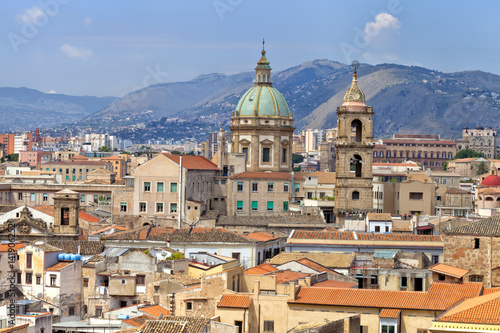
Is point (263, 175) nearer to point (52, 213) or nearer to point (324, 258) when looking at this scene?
point (52, 213)

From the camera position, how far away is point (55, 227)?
6425 cm

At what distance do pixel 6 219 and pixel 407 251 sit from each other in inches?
958

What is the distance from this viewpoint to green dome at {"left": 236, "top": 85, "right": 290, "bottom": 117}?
91.2 metres

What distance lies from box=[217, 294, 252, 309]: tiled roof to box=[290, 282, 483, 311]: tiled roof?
185 centimetres

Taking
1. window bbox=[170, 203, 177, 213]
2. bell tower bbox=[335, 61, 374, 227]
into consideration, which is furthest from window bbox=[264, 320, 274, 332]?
bell tower bbox=[335, 61, 374, 227]

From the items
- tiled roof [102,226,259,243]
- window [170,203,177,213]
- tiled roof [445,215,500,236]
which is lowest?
tiled roof [102,226,259,243]

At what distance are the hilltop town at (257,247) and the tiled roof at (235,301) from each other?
48mm

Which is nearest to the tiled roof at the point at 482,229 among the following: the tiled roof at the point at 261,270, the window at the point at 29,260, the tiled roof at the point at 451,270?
the tiled roof at the point at 451,270

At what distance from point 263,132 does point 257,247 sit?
29.0 m

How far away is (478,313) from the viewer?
35469 mm

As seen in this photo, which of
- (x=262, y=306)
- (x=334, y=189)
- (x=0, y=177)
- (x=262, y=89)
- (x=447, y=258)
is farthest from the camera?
(x=0, y=177)

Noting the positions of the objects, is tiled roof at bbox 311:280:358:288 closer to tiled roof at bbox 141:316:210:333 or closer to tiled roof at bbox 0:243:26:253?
tiled roof at bbox 141:316:210:333

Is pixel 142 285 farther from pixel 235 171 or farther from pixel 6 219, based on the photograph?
A: pixel 235 171

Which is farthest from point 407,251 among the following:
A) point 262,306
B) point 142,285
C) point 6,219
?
point 6,219
